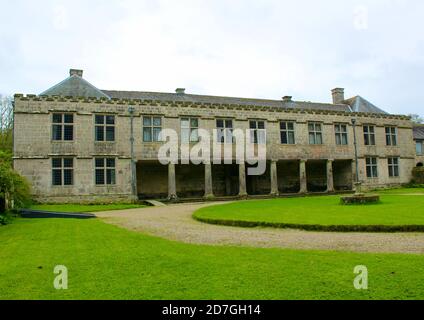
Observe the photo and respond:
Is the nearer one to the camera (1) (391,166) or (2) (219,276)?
(2) (219,276)

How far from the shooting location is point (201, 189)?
1225 inches

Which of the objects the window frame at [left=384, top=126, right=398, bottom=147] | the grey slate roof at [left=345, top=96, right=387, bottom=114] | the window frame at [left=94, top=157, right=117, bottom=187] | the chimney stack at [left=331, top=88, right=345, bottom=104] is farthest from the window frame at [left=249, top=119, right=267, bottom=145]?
the chimney stack at [left=331, top=88, right=345, bottom=104]

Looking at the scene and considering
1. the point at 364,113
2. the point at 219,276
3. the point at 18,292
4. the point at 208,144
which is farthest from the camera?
the point at 364,113

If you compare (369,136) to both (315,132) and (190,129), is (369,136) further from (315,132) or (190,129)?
(190,129)

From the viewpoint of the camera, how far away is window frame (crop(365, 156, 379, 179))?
33.8 metres

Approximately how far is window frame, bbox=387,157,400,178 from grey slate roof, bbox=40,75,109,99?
26674mm

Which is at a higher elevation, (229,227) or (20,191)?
(20,191)

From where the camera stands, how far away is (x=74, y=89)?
27125 mm

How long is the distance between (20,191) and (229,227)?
12.1 m

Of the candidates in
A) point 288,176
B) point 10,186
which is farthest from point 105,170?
point 288,176

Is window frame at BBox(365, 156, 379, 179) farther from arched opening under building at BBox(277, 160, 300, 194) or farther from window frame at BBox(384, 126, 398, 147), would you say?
arched opening under building at BBox(277, 160, 300, 194)

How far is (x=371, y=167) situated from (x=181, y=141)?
18.4 meters
